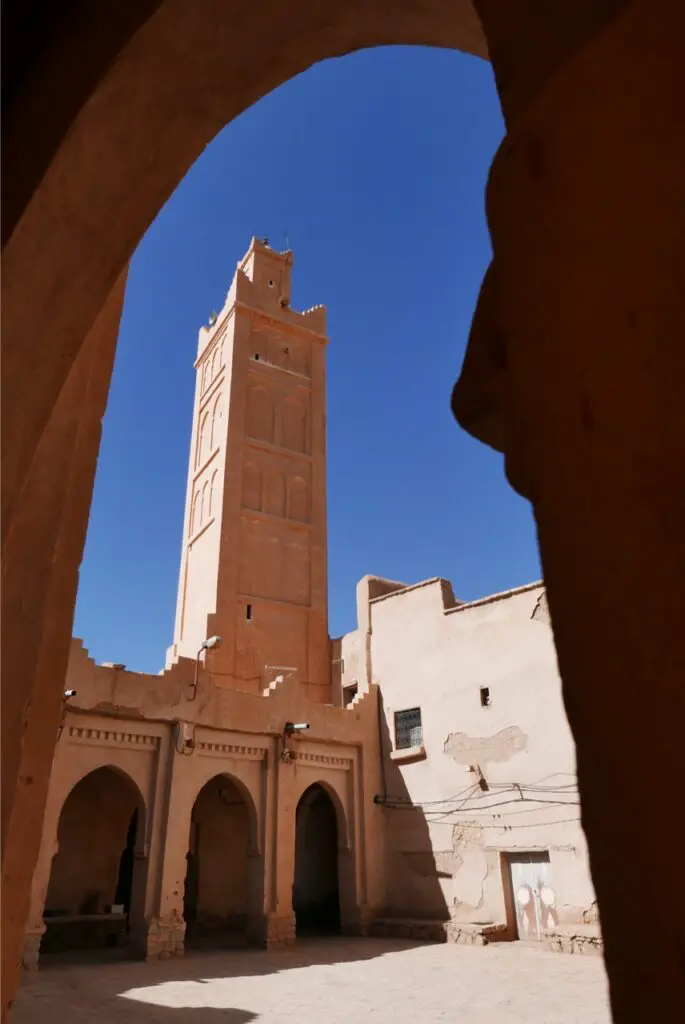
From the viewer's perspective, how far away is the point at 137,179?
6.85 feet

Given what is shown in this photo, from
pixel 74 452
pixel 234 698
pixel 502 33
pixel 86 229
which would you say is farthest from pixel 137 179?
pixel 234 698

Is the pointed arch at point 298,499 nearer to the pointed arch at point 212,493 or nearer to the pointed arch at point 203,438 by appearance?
the pointed arch at point 212,493

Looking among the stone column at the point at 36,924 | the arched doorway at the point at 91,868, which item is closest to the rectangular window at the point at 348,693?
the arched doorway at the point at 91,868

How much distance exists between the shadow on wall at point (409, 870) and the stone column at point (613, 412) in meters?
15.9

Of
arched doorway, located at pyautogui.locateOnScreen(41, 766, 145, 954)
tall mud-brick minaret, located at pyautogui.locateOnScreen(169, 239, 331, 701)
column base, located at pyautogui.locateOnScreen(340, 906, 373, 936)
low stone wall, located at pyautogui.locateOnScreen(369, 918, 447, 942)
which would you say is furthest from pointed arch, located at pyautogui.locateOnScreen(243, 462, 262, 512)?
low stone wall, located at pyautogui.locateOnScreen(369, 918, 447, 942)

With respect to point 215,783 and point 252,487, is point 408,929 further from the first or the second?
point 252,487

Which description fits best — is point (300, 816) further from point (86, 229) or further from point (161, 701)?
point (86, 229)

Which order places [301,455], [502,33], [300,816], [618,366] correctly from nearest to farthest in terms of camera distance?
1. [618,366]
2. [502,33]
3. [300,816]
4. [301,455]

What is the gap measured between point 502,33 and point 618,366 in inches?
24.5

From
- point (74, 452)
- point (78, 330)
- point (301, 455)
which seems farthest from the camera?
point (301, 455)

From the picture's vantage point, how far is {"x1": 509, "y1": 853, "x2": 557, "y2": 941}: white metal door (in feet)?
43.0

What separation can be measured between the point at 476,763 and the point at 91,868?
817cm

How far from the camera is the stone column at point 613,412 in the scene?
605 millimetres

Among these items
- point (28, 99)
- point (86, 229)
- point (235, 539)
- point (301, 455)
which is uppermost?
point (301, 455)
